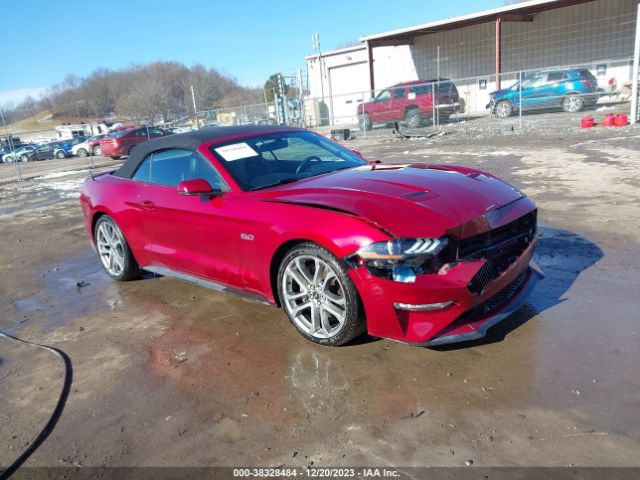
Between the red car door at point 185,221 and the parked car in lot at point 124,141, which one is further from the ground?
the parked car in lot at point 124,141

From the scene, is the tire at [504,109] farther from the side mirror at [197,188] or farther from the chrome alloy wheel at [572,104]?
the side mirror at [197,188]

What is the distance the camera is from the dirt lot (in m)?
2.52

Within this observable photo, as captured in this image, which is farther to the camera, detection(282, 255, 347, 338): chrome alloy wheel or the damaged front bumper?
detection(282, 255, 347, 338): chrome alloy wheel

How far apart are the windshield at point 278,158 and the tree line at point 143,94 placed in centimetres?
4457

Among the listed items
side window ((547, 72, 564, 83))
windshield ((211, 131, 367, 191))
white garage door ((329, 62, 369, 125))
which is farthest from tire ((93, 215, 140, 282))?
white garage door ((329, 62, 369, 125))

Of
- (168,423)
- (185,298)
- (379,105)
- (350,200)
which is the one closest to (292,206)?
(350,200)

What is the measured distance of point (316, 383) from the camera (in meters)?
3.12

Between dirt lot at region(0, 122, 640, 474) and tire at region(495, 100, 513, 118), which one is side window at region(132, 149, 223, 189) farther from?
tire at region(495, 100, 513, 118)

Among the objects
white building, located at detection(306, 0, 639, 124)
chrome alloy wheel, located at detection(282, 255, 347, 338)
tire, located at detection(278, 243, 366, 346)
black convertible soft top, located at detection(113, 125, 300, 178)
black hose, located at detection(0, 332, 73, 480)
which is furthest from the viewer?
white building, located at detection(306, 0, 639, 124)

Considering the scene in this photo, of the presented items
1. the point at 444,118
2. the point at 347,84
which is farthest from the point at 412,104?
the point at 347,84

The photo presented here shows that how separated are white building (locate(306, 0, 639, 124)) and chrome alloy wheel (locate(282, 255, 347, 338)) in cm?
1773

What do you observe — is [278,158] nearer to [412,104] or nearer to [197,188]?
[197,188]

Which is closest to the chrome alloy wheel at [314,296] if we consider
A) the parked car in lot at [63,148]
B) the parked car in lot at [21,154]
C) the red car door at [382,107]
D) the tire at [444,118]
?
the tire at [444,118]

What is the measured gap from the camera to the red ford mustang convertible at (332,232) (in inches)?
118
